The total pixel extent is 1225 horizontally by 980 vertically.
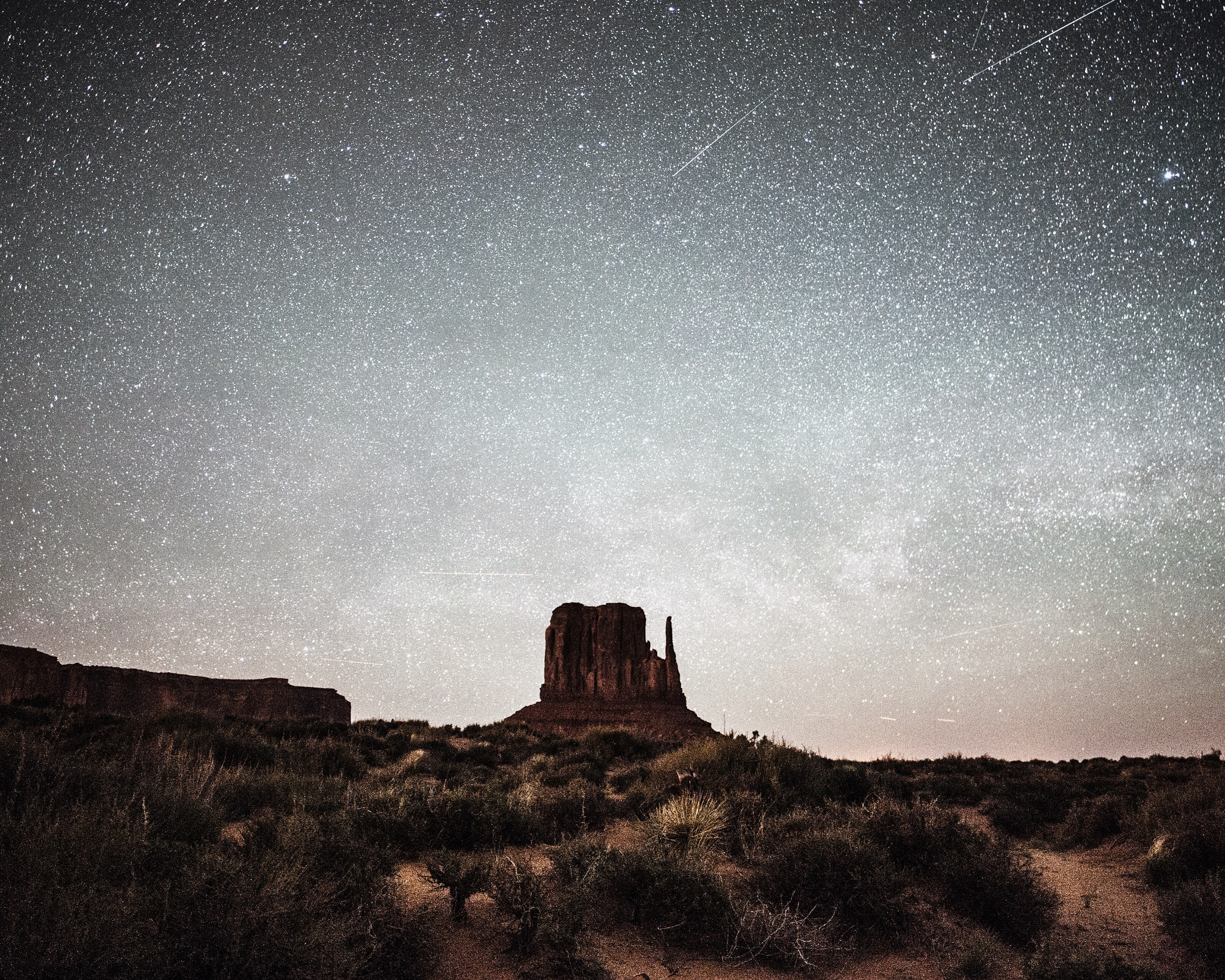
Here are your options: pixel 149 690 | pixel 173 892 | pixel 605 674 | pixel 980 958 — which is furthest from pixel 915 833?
pixel 149 690

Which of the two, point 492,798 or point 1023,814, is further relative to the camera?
point 1023,814

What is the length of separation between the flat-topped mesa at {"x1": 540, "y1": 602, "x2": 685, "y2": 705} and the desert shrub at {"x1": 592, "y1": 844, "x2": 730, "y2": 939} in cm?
5610

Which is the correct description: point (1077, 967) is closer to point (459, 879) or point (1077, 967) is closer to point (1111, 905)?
point (1111, 905)

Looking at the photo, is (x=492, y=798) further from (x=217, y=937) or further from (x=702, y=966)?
(x=217, y=937)

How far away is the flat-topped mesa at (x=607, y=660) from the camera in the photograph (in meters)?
61.8

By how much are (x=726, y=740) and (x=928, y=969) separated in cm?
741

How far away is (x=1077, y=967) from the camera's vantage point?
17.1ft

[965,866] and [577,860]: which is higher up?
[577,860]

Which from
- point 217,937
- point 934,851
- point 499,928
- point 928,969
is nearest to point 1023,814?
point 934,851

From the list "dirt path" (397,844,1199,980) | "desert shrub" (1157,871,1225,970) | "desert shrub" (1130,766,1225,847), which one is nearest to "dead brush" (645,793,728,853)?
"dirt path" (397,844,1199,980)

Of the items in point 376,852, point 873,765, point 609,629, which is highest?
point 609,629

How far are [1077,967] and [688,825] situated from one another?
396 cm

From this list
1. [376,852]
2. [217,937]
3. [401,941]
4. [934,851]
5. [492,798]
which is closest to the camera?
[217,937]

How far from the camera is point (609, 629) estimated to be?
218ft
